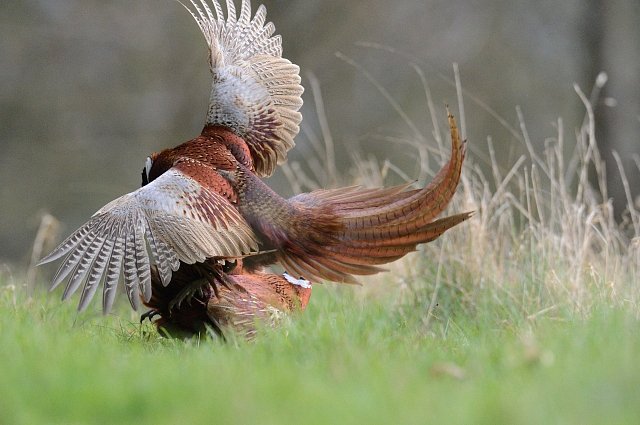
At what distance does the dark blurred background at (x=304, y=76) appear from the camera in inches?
376

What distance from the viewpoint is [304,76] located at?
32.2 ft

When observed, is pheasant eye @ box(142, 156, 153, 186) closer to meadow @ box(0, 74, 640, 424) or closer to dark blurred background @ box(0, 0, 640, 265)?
meadow @ box(0, 74, 640, 424)

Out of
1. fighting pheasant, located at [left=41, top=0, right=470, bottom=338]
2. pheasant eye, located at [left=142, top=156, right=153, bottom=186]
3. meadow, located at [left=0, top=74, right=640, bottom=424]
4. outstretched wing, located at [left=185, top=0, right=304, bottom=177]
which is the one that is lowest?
meadow, located at [left=0, top=74, right=640, bottom=424]

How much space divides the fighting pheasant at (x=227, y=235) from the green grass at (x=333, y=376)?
0.33 m

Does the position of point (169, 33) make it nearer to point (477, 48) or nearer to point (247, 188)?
point (477, 48)

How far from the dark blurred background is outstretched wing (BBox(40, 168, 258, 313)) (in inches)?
204

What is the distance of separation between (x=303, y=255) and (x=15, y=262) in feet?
18.3

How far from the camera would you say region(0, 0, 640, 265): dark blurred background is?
376 inches

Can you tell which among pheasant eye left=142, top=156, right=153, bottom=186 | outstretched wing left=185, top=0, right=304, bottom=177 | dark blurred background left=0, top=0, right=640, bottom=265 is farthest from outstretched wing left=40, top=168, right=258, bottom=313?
dark blurred background left=0, top=0, right=640, bottom=265

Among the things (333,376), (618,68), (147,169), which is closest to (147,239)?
(147,169)

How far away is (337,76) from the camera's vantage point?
32.2 feet

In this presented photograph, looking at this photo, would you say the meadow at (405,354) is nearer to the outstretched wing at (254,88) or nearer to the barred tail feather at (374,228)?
the barred tail feather at (374,228)

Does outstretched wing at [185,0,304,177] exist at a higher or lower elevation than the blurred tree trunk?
higher

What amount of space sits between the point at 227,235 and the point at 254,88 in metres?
1.36
